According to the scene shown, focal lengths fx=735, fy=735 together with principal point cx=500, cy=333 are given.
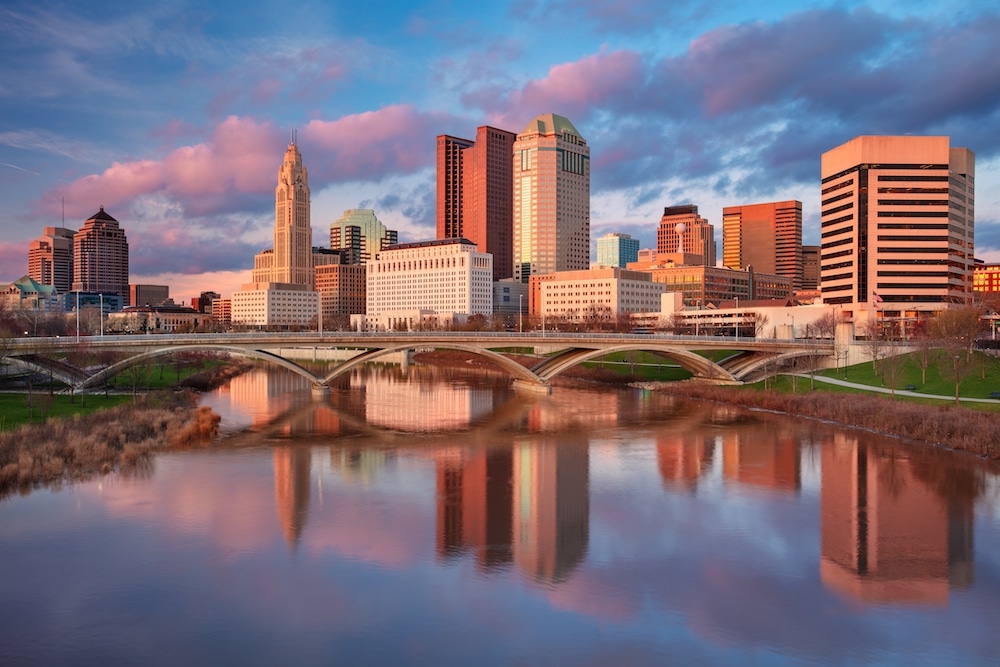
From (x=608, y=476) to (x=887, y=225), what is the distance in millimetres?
92165

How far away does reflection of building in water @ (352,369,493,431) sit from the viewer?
52344 mm

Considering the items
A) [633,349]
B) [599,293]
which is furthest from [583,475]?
[599,293]

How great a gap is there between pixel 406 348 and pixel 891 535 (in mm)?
46211

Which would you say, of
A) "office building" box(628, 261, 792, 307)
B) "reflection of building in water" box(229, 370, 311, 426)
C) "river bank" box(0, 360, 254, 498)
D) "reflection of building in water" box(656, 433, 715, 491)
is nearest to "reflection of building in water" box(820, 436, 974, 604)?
"reflection of building in water" box(656, 433, 715, 491)

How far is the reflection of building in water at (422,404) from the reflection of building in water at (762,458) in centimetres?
1841

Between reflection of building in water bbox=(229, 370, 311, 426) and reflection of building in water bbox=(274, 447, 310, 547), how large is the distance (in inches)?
473

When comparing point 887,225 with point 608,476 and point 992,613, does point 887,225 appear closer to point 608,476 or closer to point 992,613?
point 608,476

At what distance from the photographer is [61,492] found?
2981cm

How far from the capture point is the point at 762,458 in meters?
39.6

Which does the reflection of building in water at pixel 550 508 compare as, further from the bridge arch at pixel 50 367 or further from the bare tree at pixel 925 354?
the bridge arch at pixel 50 367

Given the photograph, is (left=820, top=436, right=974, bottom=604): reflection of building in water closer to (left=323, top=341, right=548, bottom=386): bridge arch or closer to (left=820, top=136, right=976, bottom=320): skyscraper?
(left=323, top=341, right=548, bottom=386): bridge arch

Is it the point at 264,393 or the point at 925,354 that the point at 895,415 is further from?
the point at 264,393

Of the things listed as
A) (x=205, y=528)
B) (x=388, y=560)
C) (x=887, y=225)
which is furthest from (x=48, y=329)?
(x=887, y=225)

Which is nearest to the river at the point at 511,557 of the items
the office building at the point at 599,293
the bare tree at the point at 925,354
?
the bare tree at the point at 925,354
